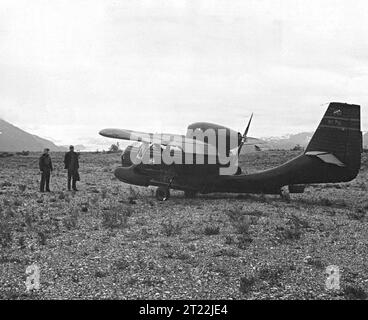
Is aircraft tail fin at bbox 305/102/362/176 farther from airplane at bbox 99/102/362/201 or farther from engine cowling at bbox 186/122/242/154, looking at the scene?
engine cowling at bbox 186/122/242/154

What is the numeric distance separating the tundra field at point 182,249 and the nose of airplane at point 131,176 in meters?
2.27

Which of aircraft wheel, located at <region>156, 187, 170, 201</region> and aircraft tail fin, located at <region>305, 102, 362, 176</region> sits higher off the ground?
aircraft tail fin, located at <region>305, 102, 362, 176</region>

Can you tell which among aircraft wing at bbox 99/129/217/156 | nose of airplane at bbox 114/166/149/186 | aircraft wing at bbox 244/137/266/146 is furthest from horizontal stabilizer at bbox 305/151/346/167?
nose of airplane at bbox 114/166/149/186

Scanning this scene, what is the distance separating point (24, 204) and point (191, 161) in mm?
8064

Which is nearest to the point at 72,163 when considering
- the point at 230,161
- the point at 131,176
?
the point at 131,176

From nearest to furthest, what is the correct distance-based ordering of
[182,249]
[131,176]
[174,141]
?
1. [182,249]
2. [174,141]
3. [131,176]

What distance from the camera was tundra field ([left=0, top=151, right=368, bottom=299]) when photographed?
805 centimetres

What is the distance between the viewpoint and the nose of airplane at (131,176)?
21125mm

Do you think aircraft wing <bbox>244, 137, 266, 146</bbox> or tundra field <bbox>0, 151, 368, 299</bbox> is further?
aircraft wing <bbox>244, 137, 266, 146</bbox>

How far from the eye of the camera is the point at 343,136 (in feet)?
57.3

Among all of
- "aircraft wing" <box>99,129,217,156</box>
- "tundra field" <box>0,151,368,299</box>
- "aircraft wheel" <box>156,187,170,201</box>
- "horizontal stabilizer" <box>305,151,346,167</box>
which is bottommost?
"tundra field" <box>0,151,368,299</box>

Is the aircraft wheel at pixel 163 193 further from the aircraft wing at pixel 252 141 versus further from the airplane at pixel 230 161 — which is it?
the aircraft wing at pixel 252 141

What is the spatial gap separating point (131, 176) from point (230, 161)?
5398 mm

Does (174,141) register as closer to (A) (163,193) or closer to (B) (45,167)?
(A) (163,193)
